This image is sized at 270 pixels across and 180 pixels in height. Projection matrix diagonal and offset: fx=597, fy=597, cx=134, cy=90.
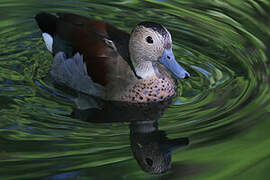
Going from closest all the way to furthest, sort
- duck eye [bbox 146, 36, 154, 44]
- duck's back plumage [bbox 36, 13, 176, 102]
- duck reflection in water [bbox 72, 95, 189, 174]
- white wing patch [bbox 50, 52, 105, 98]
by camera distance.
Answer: duck reflection in water [bbox 72, 95, 189, 174]
duck eye [bbox 146, 36, 154, 44]
duck's back plumage [bbox 36, 13, 176, 102]
white wing patch [bbox 50, 52, 105, 98]

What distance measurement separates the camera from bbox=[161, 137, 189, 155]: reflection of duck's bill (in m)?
6.67

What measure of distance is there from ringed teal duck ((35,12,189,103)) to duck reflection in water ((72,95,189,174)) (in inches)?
6.9

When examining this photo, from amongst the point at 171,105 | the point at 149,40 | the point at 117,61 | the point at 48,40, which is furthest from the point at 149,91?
the point at 48,40

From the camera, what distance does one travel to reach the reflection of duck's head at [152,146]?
642cm

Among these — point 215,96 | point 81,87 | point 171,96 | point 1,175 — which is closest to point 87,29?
point 81,87

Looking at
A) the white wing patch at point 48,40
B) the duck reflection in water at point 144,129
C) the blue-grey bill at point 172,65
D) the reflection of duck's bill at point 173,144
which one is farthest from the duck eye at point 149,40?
the white wing patch at point 48,40

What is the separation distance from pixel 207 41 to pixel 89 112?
2.58 m

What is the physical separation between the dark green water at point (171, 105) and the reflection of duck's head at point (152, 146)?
0.03 metres

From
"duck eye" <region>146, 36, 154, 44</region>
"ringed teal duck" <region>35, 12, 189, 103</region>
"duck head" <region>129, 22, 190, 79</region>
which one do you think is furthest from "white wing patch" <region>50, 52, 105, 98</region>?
"duck eye" <region>146, 36, 154, 44</region>

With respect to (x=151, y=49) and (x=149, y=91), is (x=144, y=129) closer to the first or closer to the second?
(x=149, y=91)

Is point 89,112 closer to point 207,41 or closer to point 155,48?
point 155,48

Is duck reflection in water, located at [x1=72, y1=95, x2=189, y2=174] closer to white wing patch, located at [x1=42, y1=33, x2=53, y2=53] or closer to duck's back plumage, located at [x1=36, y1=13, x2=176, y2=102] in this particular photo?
duck's back plumage, located at [x1=36, y1=13, x2=176, y2=102]

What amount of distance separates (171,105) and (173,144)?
1.14 meters

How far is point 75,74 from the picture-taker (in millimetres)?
8281
